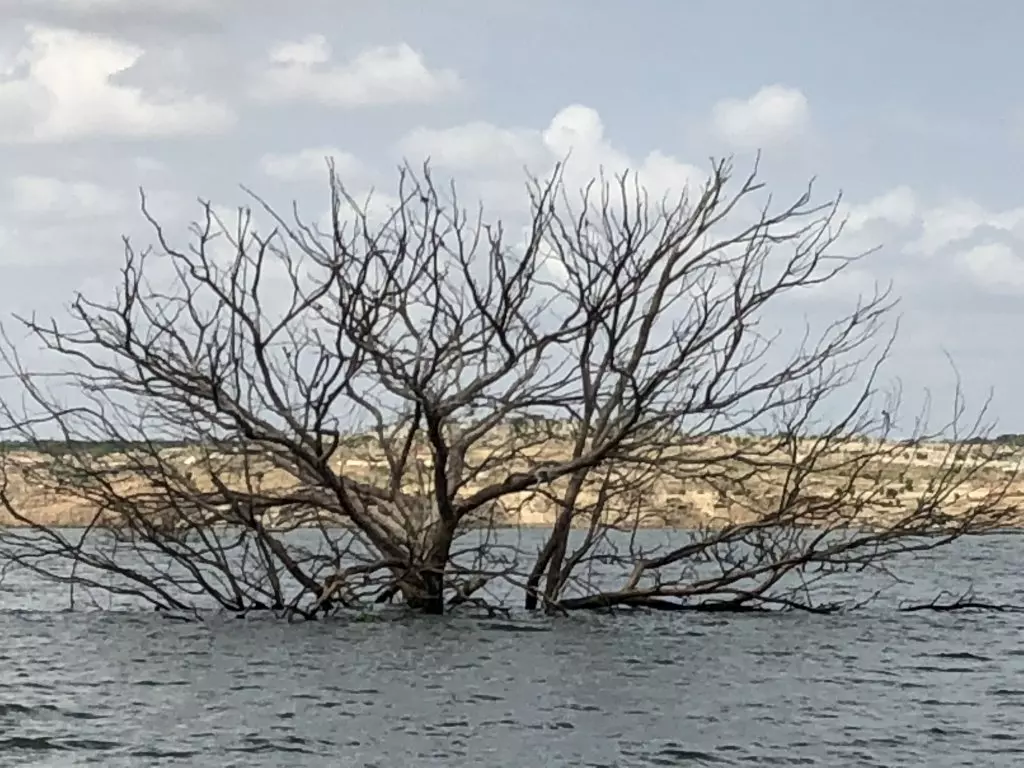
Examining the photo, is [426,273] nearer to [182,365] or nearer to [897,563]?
[182,365]

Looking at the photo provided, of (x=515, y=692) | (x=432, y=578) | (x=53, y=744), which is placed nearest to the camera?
(x=53, y=744)

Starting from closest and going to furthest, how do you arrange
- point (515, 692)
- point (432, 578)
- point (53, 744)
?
point (53, 744) < point (515, 692) < point (432, 578)

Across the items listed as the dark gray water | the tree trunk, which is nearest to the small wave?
the dark gray water

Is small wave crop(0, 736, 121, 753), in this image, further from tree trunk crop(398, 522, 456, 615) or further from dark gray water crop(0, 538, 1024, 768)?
tree trunk crop(398, 522, 456, 615)

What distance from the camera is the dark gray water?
1458 cm

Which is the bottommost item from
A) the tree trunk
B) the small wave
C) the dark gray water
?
the small wave

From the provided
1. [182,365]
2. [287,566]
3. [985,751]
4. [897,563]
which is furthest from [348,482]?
[897,563]

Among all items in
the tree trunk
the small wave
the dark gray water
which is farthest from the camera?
the tree trunk

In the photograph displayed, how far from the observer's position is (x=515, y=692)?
17984 millimetres

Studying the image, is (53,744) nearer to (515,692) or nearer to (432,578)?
(515,692)

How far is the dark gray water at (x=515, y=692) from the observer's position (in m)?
14.6

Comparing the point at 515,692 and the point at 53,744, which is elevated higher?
the point at 515,692

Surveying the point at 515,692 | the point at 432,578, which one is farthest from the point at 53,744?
the point at 432,578

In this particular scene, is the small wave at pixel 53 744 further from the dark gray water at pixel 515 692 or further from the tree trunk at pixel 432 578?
the tree trunk at pixel 432 578
